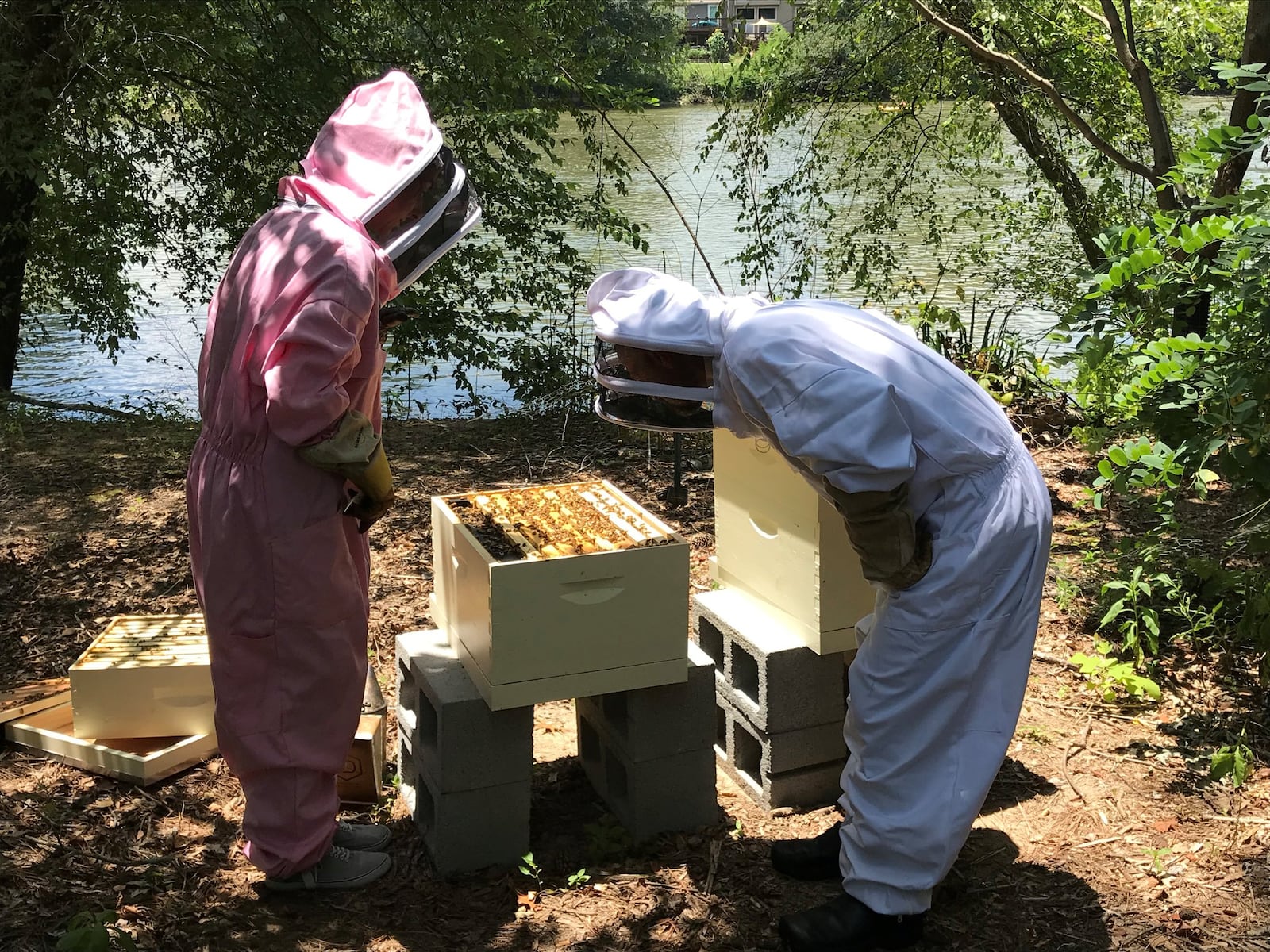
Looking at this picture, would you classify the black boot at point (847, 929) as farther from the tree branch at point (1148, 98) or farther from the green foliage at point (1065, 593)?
the tree branch at point (1148, 98)

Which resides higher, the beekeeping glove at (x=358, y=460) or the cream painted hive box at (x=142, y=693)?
the beekeeping glove at (x=358, y=460)

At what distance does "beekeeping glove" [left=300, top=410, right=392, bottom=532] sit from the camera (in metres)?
2.34

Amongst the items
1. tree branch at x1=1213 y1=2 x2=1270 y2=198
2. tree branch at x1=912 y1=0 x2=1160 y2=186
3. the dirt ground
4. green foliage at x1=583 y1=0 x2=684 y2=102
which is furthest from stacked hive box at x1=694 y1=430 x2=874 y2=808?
green foliage at x1=583 y1=0 x2=684 y2=102

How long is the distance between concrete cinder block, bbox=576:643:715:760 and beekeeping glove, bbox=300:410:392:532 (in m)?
0.80

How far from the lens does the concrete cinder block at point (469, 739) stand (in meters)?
2.67

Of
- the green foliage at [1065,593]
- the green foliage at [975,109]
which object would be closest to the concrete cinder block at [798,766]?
the green foliage at [1065,593]

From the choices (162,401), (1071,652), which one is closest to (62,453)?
(162,401)

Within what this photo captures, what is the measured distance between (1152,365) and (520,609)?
1936 millimetres

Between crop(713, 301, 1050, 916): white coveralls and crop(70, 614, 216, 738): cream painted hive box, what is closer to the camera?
crop(713, 301, 1050, 916): white coveralls

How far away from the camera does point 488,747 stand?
270 centimetres

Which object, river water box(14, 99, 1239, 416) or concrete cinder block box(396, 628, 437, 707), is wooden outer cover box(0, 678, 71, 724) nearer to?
concrete cinder block box(396, 628, 437, 707)

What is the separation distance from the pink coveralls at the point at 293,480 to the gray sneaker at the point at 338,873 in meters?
0.04

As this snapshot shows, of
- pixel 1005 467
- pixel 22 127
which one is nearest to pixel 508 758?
pixel 1005 467

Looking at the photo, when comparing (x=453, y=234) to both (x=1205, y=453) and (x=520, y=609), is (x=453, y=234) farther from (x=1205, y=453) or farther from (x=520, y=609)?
(x=1205, y=453)
